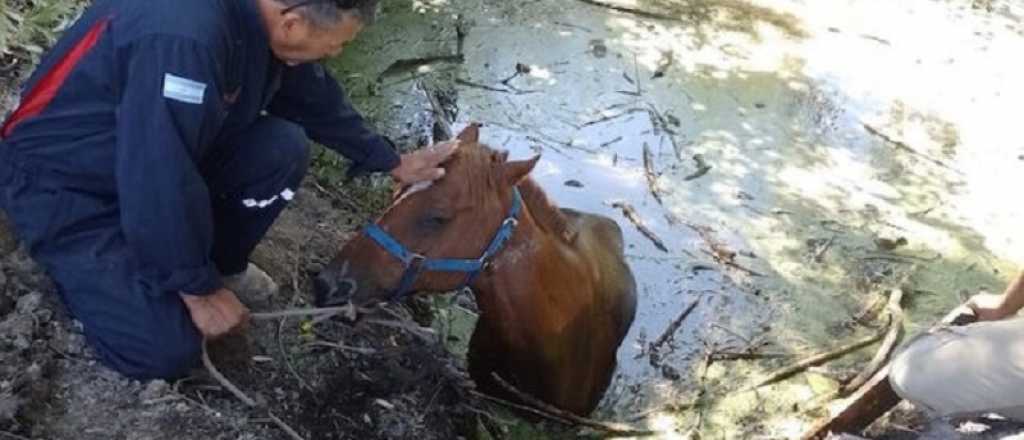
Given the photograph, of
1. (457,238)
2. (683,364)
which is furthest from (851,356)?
(457,238)

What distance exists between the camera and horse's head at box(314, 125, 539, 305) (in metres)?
3.51

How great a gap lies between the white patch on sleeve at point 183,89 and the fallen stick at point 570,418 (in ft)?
5.59

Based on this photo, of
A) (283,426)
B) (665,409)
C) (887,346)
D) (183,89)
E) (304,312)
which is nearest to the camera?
(183,89)

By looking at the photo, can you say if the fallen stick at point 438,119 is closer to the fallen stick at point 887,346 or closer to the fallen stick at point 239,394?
the fallen stick at point 887,346

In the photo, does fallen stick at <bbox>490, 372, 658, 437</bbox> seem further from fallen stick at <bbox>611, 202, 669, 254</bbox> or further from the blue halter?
fallen stick at <bbox>611, 202, 669, 254</bbox>

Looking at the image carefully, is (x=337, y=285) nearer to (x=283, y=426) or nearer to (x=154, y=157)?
(x=283, y=426)

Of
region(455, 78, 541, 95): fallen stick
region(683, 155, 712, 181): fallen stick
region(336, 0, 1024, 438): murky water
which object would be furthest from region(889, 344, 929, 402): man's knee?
region(455, 78, 541, 95): fallen stick

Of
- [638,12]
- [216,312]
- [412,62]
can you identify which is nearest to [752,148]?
[638,12]

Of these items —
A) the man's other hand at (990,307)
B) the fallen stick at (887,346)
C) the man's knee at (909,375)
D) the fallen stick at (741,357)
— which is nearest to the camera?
the man's knee at (909,375)

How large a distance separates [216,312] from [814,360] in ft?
8.08

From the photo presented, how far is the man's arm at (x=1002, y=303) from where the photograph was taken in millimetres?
3639

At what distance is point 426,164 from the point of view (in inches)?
139

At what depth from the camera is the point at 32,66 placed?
4.41 m

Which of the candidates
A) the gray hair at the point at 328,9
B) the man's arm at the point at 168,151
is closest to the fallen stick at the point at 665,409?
the man's arm at the point at 168,151
